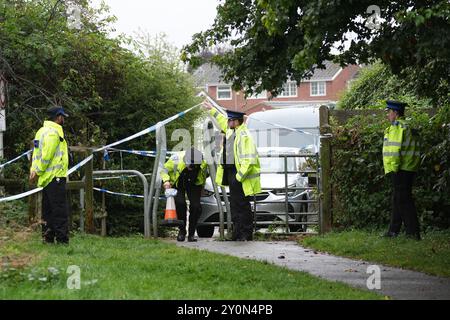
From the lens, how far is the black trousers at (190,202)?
43.2ft

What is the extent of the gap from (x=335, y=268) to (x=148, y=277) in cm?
284

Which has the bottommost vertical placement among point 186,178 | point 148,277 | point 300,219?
point 148,277

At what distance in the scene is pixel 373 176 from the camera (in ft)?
43.8

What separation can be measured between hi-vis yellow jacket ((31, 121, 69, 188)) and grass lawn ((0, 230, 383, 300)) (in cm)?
109

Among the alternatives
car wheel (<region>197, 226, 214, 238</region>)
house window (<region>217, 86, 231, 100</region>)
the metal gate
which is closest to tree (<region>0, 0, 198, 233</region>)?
car wheel (<region>197, 226, 214, 238</region>)

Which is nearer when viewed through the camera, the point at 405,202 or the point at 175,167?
the point at 405,202

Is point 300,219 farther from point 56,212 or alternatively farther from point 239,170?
point 56,212

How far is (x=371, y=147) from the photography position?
1323 centimetres

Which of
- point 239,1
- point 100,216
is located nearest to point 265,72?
point 239,1

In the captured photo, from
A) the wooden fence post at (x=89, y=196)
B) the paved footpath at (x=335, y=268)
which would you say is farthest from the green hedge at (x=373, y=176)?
the wooden fence post at (x=89, y=196)

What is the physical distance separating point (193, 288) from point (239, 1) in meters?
3.81

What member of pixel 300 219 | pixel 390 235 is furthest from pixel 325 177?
pixel 390 235

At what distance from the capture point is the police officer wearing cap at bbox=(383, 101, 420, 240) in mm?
11711

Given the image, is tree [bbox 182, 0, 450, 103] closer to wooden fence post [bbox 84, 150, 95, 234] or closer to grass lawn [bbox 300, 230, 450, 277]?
grass lawn [bbox 300, 230, 450, 277]
